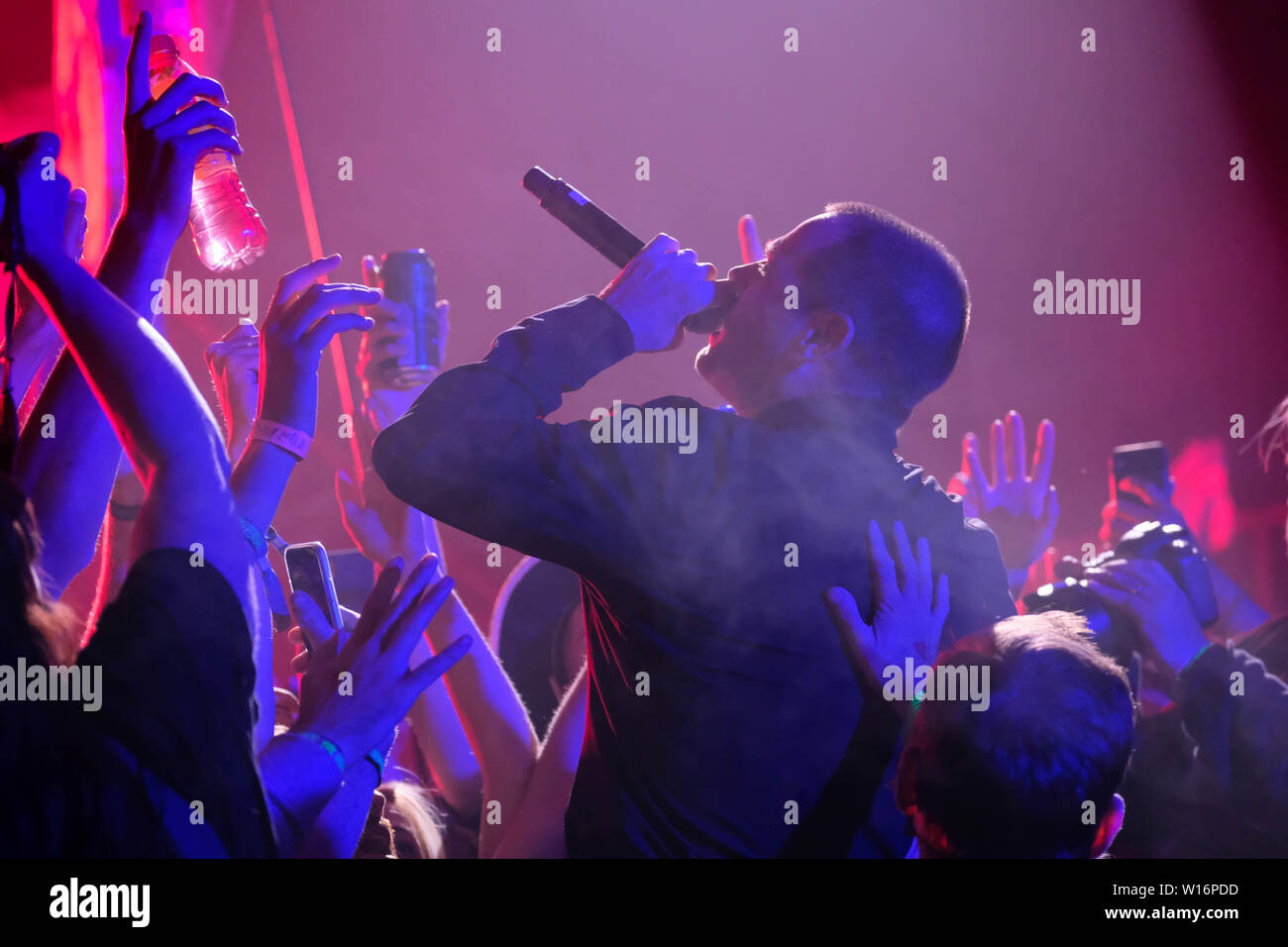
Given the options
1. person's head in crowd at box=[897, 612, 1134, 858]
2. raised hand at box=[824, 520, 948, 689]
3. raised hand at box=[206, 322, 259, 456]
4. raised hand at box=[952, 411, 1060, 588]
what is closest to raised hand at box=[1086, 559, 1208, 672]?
raised hand at box=[952, 411, 1060, 588]

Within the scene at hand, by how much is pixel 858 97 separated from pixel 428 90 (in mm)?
1007

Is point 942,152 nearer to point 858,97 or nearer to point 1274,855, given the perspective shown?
point 858,97

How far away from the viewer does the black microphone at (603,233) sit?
56.5 inches

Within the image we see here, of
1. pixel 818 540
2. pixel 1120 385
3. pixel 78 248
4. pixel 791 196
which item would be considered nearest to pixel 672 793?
pixel 818 540

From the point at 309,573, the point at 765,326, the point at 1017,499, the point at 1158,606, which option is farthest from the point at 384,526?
the point at 1158,606

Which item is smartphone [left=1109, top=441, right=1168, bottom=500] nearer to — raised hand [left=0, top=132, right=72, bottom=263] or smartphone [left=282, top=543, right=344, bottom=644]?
smartphone [left=282, top=543, right=344, bottom=644]

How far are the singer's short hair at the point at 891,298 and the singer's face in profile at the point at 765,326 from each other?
0.03 m

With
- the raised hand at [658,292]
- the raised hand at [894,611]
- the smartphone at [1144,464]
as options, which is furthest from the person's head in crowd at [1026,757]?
the smartphone at [1144,464]

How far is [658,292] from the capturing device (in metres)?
1.33

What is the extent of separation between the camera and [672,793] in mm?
1316

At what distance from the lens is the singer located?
119 cm

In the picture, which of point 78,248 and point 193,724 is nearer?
point 193,724

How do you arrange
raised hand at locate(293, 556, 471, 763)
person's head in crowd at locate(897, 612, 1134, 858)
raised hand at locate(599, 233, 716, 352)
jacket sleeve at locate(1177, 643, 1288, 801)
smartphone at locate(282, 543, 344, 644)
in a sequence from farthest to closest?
jacket sleeve at locate(1177, 643, 1288, 801) < smartphone at locate(282, 543, 344, 644) < raised hand at locate(599, 233, 716, 352) < raised hand at locate(293, 556, 471, 763) < person's head in crowd at locate(897, 612, 1134, 858)

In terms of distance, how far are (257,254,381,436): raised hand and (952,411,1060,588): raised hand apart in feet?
4.26
